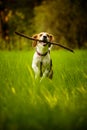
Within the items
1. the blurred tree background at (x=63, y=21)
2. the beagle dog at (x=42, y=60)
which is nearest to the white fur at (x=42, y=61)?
the beagle dog at (x=42, y=60)

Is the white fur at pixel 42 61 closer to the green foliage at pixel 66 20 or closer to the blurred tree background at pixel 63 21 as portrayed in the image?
the blurred tree background at pixel 63 21

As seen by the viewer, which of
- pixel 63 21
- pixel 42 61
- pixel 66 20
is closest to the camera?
pixel 42 61

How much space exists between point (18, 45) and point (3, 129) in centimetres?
1993

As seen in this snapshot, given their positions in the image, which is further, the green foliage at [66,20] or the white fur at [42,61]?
the green foliage at [66,20]

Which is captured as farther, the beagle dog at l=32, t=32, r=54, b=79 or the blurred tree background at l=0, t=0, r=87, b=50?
the blurred tree background at l=0, t=0, r=87, b=50

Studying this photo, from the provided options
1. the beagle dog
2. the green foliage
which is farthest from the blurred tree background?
the beagle dog

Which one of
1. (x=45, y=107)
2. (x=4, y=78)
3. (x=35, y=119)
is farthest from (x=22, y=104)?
(x=4, y=78)

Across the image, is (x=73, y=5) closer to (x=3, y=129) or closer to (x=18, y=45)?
(x=18, y=45)

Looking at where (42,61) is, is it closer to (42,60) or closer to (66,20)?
(42,60)

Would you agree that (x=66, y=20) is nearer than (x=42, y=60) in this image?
No

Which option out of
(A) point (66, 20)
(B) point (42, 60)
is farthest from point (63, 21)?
(B) point (42, 60)

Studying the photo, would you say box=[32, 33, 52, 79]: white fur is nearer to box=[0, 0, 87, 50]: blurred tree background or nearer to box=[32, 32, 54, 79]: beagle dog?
box=[32, 32, 54, 79]: beagle dog

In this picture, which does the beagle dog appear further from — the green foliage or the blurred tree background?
the green foliage

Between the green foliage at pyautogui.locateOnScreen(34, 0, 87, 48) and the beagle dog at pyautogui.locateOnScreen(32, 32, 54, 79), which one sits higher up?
the green foliage at pyautogui.locateOnScreen(34, 0, 87, 48)
